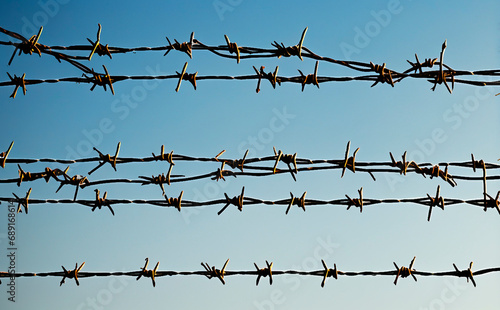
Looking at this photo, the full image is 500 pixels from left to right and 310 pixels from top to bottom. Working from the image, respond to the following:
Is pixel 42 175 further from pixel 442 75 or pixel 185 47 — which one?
pixel 442 75

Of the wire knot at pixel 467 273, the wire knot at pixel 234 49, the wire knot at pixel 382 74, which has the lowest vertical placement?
the wire knot at pixel 467 273

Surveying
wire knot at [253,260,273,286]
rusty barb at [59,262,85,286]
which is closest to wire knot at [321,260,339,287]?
wire knot at [253,260,273,286]

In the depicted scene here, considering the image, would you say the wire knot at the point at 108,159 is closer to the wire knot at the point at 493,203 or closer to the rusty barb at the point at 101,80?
the rusty barb at the point at 101,80

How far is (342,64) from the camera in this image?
341 centimetres

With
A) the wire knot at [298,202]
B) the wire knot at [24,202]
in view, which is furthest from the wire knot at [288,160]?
the wire knot at [24,202]

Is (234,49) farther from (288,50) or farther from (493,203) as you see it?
(493,203)

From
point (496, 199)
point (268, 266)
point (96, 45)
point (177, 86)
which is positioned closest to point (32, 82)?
point (96, 45)

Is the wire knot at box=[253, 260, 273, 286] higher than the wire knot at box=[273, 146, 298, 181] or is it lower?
lower

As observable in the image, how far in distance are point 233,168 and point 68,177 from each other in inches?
33.4

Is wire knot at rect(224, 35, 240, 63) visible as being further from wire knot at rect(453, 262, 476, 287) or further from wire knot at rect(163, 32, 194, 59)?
wire knot at rect(453, 262, 476, 287)

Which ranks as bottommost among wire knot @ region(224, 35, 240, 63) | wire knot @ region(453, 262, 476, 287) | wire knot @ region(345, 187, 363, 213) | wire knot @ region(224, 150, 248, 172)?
wire knot @ region(453, 262, 476, 287)

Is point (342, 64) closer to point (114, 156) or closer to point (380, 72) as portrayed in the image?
point (380, 72)

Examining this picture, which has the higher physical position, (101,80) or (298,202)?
(101,80)

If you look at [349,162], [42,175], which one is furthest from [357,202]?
[42,175]
